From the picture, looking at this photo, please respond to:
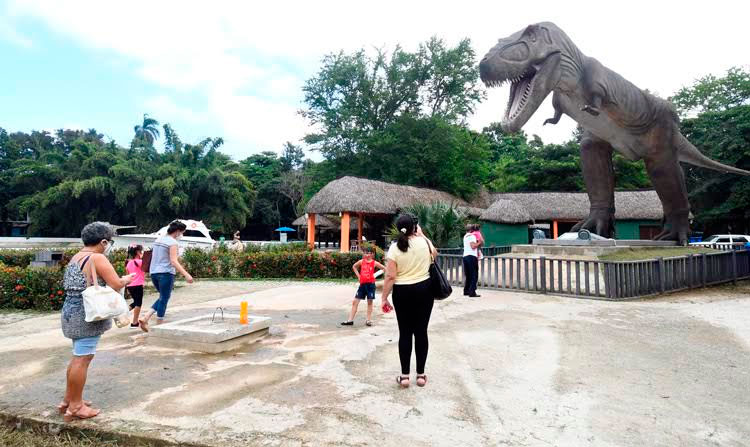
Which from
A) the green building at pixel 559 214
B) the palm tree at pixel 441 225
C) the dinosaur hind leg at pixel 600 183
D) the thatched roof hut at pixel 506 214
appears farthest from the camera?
the green building at pixel 559 214

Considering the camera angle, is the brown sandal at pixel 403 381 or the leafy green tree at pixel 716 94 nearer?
the brown sandal at pixel 403 381

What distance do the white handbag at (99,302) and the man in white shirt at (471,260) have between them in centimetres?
616

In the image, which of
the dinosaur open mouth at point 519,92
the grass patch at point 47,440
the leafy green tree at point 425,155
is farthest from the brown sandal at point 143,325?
the leafy green tree at point 425,155

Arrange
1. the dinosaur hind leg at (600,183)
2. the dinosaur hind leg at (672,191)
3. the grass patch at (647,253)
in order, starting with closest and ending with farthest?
the grass patch at (647,253) → the dinosaur hind leg at (672,191) → the dinosaur hind leg at (600,183)

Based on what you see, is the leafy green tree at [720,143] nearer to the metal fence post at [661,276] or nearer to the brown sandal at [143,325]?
the metal fence post at [661,276]

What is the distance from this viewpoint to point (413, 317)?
3557 millimetres

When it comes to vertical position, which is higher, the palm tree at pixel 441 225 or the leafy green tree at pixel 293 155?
the leafy green tree at pixel 293 155

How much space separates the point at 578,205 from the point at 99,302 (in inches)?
1041

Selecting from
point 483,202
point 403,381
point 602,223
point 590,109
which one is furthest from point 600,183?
point 483,202

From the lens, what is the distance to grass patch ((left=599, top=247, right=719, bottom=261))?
10383 mm

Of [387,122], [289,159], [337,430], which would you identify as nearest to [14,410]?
[337,430]

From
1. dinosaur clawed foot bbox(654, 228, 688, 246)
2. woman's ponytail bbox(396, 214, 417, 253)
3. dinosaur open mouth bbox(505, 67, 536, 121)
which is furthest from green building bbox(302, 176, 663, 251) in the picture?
woman's ponytail bbox(396, 214, 417, 253)

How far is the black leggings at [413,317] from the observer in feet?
11.6

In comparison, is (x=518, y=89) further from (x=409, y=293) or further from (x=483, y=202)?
(x=483, y=202)
